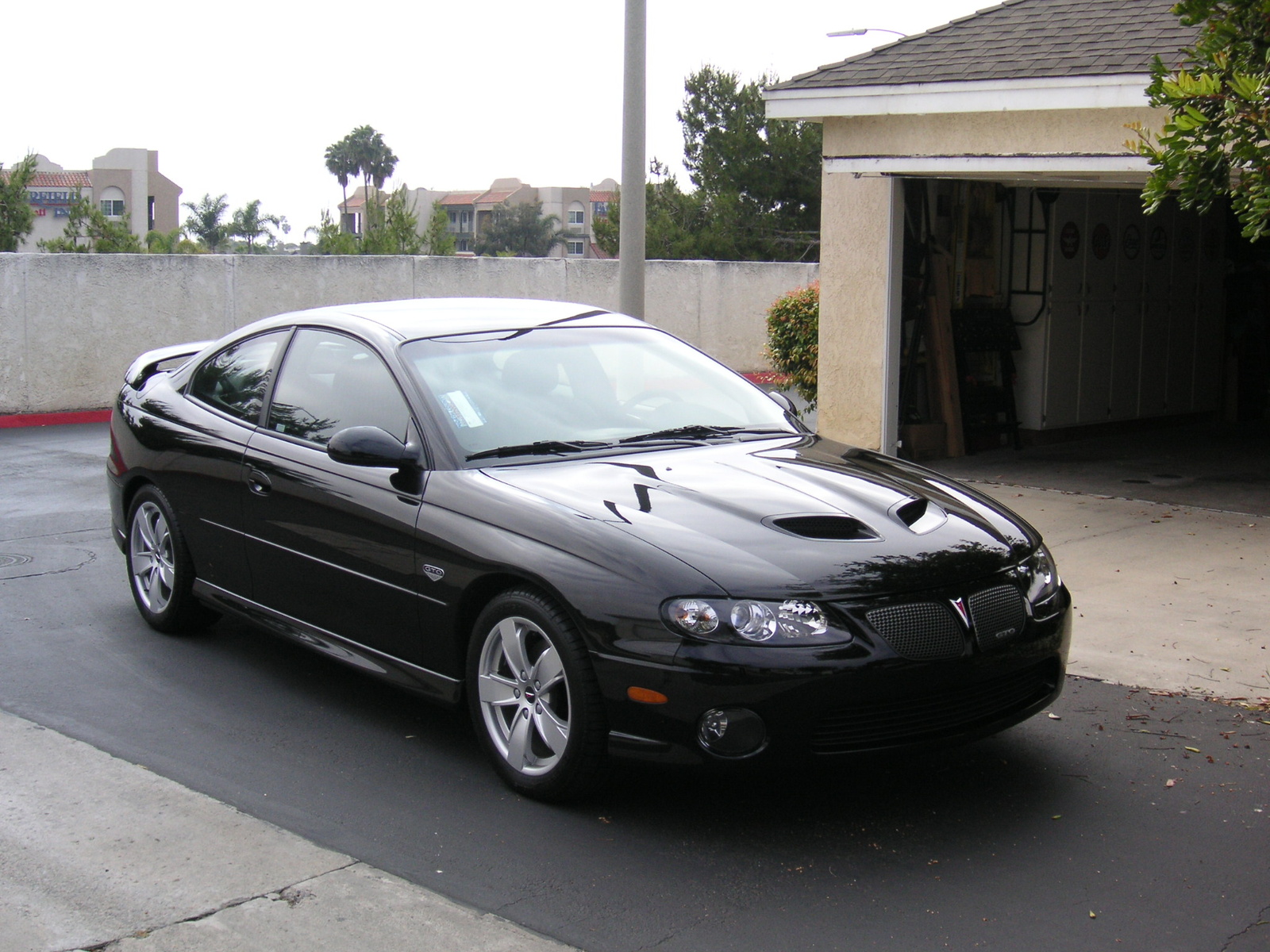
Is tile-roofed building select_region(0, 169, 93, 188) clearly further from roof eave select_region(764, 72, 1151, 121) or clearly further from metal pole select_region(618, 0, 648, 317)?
metal pole select_region(618, 0, 648, 317)

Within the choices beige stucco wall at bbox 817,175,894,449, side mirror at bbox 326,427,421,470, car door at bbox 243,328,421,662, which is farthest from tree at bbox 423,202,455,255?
side mirror at bbox 326,427,421,470

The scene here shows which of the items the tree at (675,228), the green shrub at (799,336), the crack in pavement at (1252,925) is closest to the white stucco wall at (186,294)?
the green shrub at (799,336)

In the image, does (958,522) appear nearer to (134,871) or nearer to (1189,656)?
(1189,656)

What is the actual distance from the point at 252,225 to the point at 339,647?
294 ft

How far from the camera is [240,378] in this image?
6.10m

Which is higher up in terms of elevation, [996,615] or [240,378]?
[240,378]

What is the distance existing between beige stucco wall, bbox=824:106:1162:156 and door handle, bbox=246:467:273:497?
6440 millimetres

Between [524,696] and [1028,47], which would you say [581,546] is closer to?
[524,696]

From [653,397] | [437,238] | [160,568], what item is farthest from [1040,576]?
[437,238]

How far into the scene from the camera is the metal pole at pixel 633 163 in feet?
29.3

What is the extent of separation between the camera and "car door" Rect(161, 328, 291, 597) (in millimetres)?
5750

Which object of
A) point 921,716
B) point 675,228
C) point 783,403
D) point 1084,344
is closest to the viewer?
point 921,716

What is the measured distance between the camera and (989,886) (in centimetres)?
381

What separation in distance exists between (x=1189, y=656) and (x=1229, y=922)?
268 centimetres
